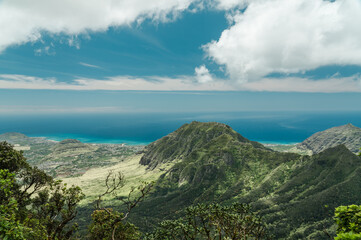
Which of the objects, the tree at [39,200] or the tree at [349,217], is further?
the tree at [39,200]

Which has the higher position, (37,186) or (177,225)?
(37,186)

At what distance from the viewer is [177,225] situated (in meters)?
54.9

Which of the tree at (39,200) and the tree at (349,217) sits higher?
the tree at (349,217)

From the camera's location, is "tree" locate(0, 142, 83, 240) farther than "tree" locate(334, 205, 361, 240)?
Yes

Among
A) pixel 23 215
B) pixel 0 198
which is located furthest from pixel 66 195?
pixel 23 215

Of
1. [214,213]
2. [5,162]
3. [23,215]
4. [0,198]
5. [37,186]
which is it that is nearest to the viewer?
[0,198]

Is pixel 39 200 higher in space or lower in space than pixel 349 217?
lower

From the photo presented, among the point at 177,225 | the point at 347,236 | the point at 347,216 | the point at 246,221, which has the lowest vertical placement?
the point at 177,225

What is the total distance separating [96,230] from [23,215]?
104 feet

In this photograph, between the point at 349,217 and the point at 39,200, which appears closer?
the point at 349,217

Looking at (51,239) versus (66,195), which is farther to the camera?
(66,195)

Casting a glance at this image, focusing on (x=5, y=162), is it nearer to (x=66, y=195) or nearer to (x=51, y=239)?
(x=66, y=195)

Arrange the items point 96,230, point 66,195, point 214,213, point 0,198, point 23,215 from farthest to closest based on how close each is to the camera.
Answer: point 23,215 < point 214,213 < point 96,230 < point 0,198 < point 66,195

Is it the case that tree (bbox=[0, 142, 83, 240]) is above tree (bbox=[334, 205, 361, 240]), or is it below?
below
